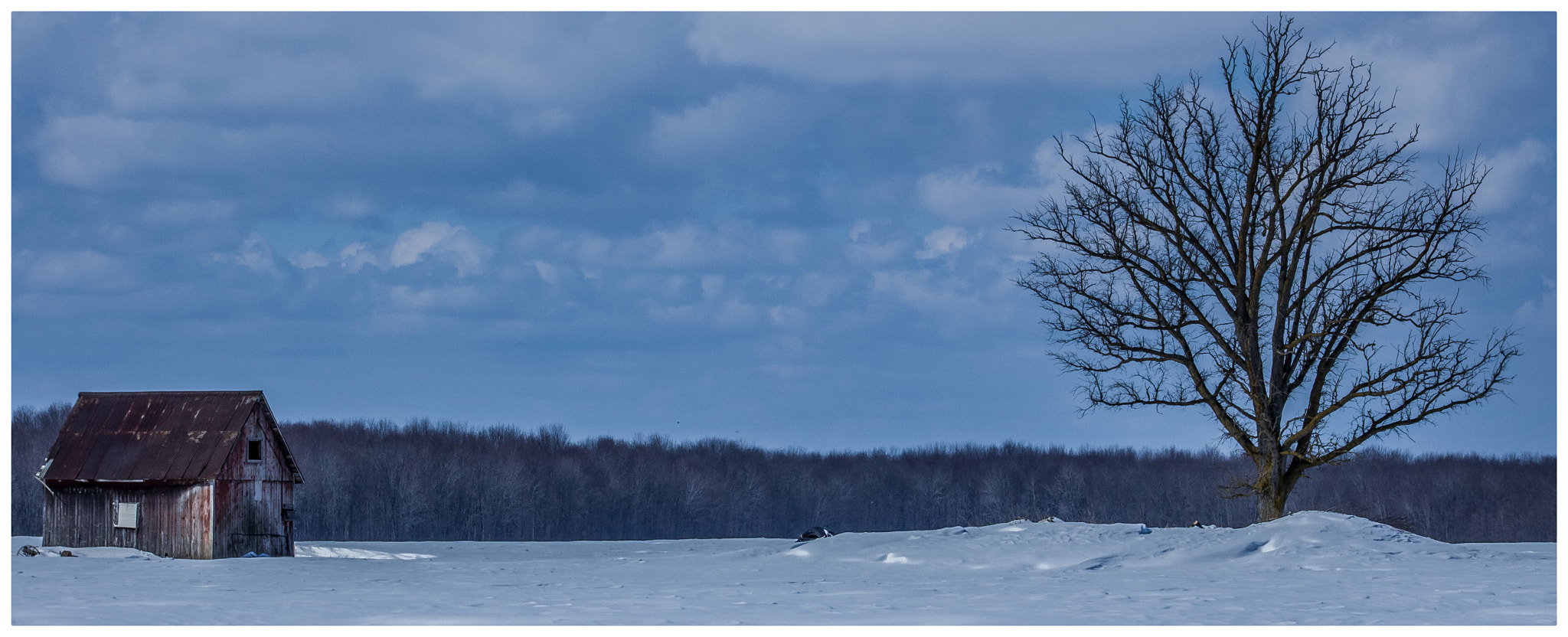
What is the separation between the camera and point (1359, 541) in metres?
17.7

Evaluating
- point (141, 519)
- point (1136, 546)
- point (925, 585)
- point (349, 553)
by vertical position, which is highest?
point (141, 519)

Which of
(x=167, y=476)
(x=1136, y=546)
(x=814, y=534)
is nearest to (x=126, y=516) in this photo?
(x=167, y=476)

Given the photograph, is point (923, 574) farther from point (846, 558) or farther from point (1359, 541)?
point (1359, 541)

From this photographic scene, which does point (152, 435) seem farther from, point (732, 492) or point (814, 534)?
point (732, 492)

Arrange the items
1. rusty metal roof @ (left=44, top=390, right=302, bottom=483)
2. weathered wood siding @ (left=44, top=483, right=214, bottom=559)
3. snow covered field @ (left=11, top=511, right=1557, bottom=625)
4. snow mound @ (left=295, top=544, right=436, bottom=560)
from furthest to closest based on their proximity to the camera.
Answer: snow mound @ (left=295, top=544, right=436, bottom=560), rusty metal roof @ (left=44, top=390, right=302, bottom=483), weathered wood siding @ (left=44, top=483, right=214, bottom=559), snow covered field @ (left=11, top=511, right=1557, bottom=625)

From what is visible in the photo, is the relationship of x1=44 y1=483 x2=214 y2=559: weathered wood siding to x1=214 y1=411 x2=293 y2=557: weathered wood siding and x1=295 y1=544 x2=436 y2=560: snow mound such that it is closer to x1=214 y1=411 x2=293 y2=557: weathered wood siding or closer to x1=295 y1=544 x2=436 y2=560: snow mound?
x1=214 y1=411 x2=293 y2=557: weathered wood siding

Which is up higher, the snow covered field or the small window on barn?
the small window on barn

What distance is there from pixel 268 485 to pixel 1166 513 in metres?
53.6

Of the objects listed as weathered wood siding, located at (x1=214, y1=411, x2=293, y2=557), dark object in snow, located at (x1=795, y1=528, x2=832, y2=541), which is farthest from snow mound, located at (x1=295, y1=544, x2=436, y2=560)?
dark object in snow, located at (x1=795, y1=528, x2=832, y2=541)

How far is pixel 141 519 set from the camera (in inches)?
1101

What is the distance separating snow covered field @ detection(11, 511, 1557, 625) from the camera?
11992 mm

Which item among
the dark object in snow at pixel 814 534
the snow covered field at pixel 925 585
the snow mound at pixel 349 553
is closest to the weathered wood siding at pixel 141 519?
the snow covered field at pixel 925 585

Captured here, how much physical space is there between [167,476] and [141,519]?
1.14 m

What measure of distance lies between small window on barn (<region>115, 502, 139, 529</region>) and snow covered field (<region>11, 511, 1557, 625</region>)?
187 inches
